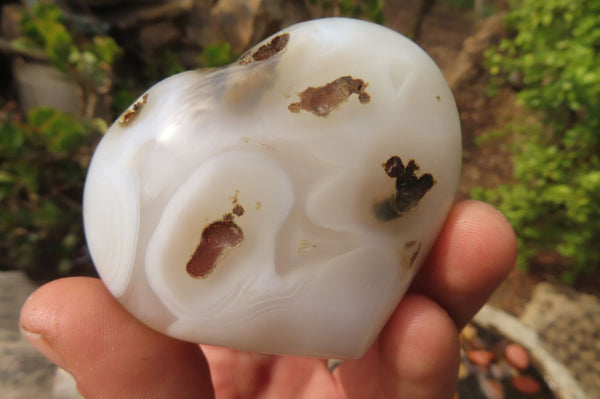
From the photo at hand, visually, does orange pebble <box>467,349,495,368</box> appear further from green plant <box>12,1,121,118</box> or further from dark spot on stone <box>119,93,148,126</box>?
green plant <box>12,1,121,118</box>

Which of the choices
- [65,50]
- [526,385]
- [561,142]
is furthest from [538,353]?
[65,50]

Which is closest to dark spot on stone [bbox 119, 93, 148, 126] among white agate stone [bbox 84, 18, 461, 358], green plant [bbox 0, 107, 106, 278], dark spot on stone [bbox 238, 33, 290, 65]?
white agate stone [bbox 84, 18, 461, 358]

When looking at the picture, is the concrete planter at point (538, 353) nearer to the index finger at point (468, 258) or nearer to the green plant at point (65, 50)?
the index finger at point (468, 258)

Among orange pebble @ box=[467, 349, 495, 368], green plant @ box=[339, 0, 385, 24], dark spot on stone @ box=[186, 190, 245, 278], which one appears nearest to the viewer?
dark spot on stone @ box=[186, 190, 245, 278]

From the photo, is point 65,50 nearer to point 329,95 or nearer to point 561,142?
point 329,95

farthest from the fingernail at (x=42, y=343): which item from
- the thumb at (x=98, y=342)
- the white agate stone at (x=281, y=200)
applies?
the white agate stone at (x=281, y=200)
